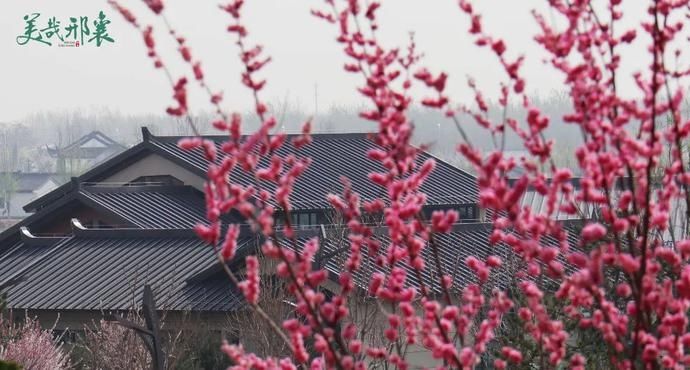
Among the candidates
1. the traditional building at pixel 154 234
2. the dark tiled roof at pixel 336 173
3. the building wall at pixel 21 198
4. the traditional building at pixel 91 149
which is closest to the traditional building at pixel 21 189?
the building wall at pixel 21 198

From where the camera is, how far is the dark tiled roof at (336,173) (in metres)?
28.5

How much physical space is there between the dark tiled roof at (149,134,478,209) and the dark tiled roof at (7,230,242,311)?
2885 millimetres

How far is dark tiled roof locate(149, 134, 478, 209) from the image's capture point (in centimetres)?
2847

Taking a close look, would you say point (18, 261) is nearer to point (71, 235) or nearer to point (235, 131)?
point (71, 235)

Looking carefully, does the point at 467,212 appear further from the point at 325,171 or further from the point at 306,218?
the point at 306,218

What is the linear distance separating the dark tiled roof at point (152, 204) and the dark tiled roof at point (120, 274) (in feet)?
5.03

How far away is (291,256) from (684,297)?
39.2 inches

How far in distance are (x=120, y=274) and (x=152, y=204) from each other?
4228 millimetres

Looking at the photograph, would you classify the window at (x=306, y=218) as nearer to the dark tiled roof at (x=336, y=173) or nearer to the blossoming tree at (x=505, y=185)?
the dark tiled roof at (x=336, y=173)

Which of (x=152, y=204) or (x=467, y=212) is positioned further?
(x=467, y=212)

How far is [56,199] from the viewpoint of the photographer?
30453mm

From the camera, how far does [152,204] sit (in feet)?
92.8

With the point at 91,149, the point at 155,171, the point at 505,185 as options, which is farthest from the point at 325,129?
the point at 505,185

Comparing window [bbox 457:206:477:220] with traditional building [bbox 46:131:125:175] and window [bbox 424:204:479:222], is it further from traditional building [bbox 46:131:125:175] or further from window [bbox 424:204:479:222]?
traditional building [bbox 46:131:125:175]
